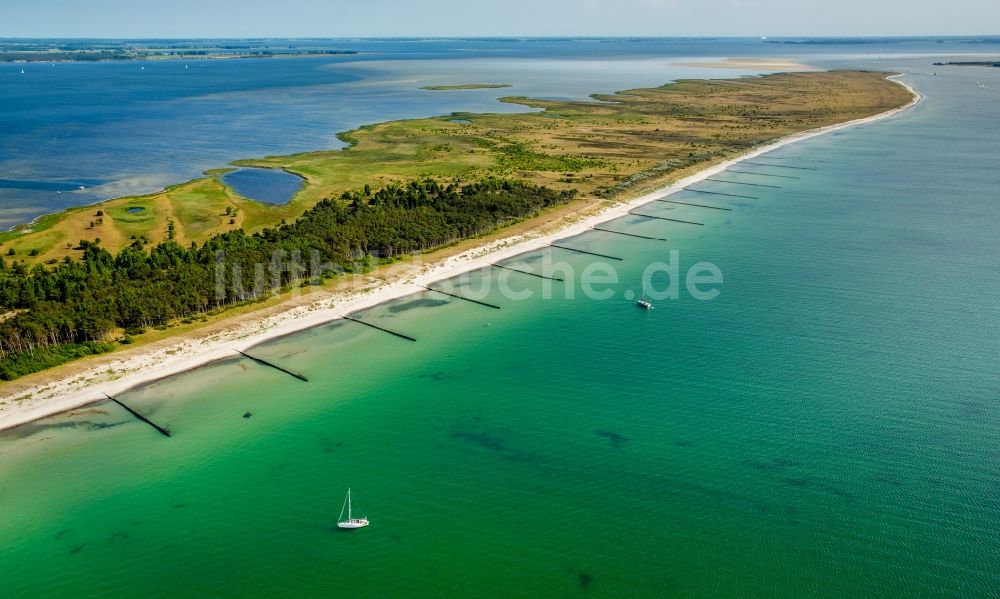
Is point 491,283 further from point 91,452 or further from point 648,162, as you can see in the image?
point 648,162

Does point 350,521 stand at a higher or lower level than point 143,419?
lower

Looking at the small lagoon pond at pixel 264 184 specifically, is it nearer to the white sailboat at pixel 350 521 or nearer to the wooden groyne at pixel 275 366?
the wooden groyne at pixel 275 366

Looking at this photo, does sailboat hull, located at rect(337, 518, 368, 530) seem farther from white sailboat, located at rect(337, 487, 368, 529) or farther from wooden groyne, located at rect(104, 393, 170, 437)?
wooden groyne, located at rect(104, 393, 170, 437)

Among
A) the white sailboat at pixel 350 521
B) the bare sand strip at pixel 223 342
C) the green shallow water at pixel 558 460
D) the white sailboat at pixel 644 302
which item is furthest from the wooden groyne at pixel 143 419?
the white sailboat at pixel 644 302

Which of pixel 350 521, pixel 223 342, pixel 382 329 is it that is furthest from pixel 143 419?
pixel 382 329

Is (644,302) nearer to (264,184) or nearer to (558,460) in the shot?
(558,460)

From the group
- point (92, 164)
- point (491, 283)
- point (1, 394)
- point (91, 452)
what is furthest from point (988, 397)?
point (92, 164)
